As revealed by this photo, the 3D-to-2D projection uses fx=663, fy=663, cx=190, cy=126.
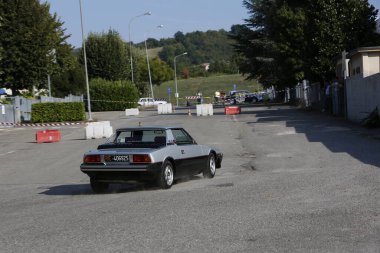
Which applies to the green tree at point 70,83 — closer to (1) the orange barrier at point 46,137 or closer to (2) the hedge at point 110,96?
(2) the hedge at point 110,96

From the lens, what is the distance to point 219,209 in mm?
9625

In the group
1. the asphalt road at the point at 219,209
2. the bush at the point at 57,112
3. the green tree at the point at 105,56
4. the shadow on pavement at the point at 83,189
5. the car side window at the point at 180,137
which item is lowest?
the shadow on pavement at the point at 83,189

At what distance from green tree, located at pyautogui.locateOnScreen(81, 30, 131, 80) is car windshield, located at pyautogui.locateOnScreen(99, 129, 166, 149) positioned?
68.5 metres

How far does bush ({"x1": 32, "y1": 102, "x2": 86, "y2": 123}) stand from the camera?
46.3m

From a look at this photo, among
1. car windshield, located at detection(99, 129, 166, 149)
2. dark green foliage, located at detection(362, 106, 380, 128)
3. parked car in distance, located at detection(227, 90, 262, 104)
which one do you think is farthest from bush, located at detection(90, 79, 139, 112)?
car windshield, located at detection(99, 129, 166, 149)

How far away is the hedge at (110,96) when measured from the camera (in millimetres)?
71375

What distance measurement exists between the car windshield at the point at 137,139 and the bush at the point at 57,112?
3357 cm

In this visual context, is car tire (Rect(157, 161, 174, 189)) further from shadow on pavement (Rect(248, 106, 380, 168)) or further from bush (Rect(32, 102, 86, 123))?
bush (Rect(32, 102, 86, 123))

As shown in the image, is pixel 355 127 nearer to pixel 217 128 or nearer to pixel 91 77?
pixel 217 128

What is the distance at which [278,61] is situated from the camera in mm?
51688

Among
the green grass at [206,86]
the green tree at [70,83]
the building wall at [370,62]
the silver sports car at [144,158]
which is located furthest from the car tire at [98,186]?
the green grass at [206,86]

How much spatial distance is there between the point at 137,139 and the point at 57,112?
34163mm

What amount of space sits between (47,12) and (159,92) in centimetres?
7935

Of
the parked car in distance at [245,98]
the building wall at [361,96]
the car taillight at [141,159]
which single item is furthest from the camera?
the parked car in distance at [245,98]
